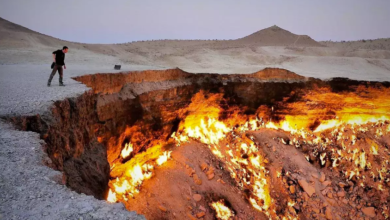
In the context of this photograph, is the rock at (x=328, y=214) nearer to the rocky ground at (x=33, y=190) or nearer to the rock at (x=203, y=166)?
the rock at (x=203, y=166)

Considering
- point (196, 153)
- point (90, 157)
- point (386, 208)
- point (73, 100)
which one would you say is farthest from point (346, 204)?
point (73, 100)

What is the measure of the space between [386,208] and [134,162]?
343 inches

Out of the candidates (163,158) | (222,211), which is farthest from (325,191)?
(163,158)

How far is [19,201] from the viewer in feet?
7.32

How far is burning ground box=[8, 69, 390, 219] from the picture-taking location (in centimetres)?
808

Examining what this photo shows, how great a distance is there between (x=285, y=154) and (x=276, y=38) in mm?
31521

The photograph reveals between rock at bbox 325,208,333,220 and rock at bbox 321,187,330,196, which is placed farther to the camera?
→ rock at bbox 321,187,330,196

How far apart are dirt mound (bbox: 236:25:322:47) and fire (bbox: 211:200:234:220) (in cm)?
3137

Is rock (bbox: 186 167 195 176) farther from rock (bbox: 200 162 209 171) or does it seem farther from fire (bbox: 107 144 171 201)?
fire (bbox: 107 144 171 201)

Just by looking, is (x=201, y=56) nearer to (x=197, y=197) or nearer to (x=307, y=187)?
(x=307, y=187)

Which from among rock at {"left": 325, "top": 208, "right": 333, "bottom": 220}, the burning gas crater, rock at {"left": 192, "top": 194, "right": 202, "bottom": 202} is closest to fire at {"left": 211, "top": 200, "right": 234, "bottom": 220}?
the burning gas crater

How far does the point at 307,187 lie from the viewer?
30.3 ft

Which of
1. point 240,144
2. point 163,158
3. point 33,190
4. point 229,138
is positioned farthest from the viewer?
point 229,138

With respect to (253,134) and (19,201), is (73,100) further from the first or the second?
(253,134)
